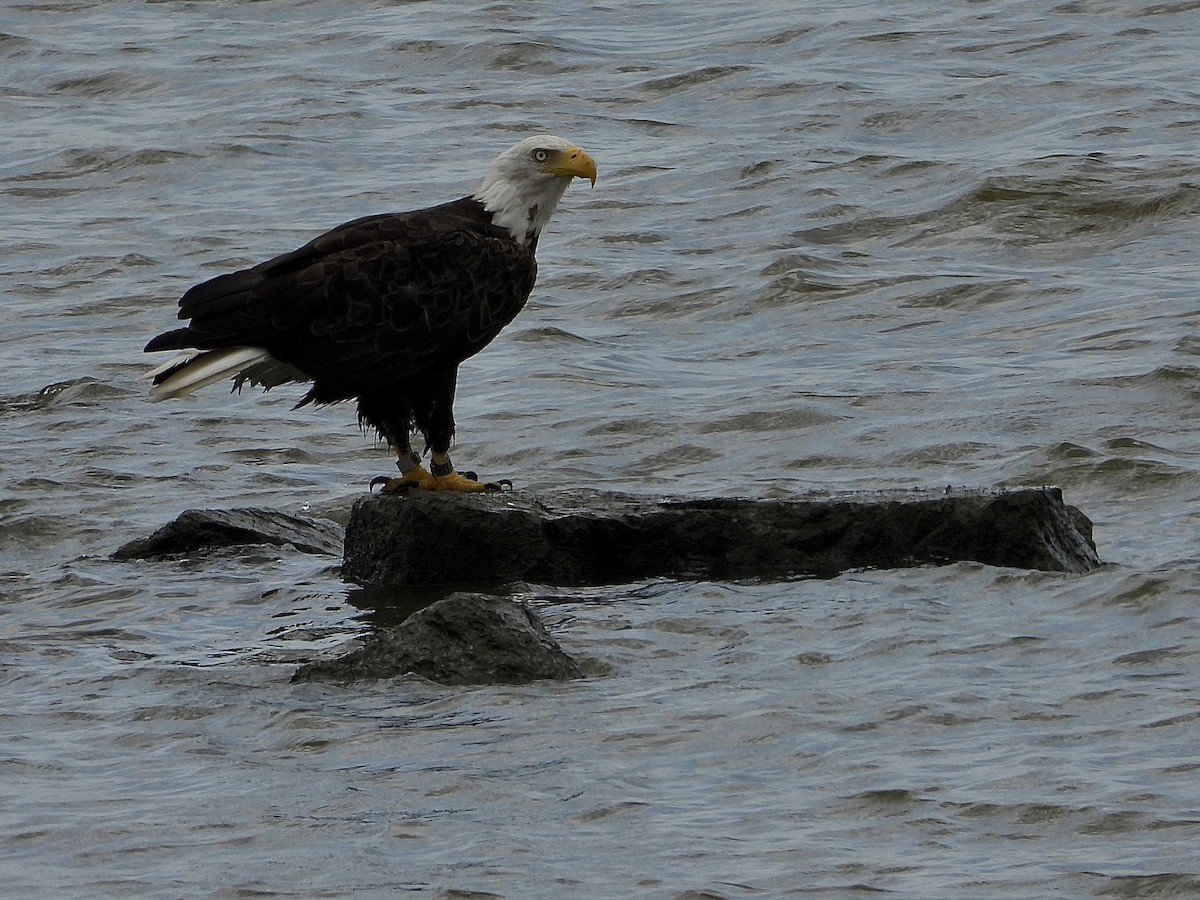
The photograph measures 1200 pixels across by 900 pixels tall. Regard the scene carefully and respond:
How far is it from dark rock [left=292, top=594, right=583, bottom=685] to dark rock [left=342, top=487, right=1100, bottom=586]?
4.21 feet

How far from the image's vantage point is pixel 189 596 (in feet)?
26.5

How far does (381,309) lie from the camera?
8.19 meters

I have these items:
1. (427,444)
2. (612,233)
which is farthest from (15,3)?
(427,444)

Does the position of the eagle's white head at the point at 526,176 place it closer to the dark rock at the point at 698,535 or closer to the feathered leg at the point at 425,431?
the feathered leg at the point at 425,431

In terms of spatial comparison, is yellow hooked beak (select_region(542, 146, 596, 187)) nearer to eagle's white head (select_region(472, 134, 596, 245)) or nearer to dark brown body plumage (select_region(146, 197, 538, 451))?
eagle's white head (select_region(472, 134, 596, 245))

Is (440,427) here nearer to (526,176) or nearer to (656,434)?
(526,176)

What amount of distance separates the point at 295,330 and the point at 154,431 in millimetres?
3145

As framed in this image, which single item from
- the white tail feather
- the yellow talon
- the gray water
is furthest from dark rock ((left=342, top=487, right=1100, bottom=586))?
the white tail feather

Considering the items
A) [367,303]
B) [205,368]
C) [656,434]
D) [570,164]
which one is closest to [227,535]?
[205,368]

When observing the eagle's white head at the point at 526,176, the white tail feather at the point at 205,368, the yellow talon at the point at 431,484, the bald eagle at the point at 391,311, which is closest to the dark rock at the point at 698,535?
the yellow talon at the point at 431,484

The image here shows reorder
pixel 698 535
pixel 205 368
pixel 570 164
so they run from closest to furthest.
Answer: pixel 698 535
pixel 205 368
pixel 570 164

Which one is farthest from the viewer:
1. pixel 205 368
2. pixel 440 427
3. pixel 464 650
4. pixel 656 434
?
pixel 656 434

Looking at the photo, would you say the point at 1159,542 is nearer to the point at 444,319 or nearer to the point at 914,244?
the point at 444,319

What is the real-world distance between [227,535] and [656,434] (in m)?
2.57
